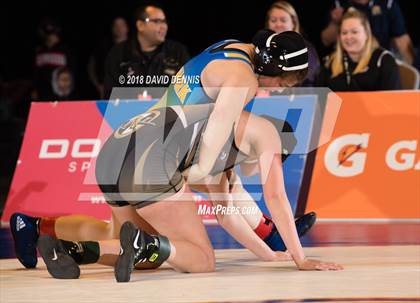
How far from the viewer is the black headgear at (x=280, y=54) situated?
5.82 metres

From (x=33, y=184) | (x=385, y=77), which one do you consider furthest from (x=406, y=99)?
(x=33, y=184)

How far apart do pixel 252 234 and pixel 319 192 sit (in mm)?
2184

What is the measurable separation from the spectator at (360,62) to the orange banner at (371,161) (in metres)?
0.40

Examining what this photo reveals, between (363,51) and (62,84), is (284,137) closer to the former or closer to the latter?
(363,51)

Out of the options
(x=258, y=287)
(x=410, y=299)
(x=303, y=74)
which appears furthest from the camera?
(x=303, y=74)

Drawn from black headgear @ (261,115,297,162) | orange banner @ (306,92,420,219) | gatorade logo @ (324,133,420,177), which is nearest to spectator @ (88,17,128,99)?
orange banner @ (306,92,420,219)

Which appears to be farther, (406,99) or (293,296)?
(406,99)

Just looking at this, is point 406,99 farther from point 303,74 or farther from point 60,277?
point 60,277

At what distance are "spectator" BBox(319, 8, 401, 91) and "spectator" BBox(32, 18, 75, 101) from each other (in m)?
3.95

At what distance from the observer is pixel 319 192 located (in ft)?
28.0

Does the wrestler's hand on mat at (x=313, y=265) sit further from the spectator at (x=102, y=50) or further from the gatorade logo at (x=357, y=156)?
the spectator at (x=102, y=50)

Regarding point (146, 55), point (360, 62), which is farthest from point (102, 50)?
point (360, 62)

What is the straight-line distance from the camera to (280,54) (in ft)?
19.1

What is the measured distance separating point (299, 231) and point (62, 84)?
5.60 m
